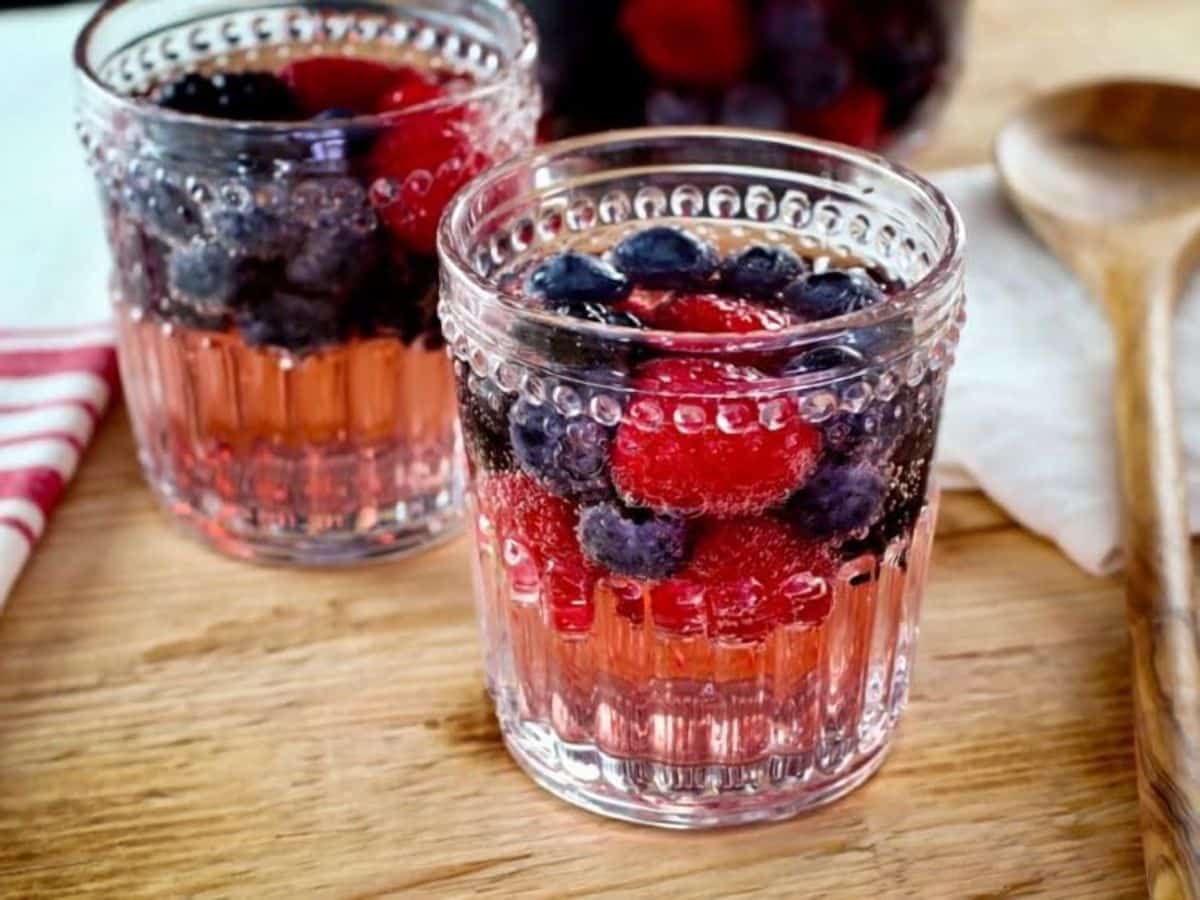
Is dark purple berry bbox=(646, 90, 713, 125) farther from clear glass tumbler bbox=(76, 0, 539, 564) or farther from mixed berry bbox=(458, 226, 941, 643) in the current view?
mixed berry bbox=(458, 226, 941, 643)

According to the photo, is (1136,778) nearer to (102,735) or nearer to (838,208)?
(838,208)

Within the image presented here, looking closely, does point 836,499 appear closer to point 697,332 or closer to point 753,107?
point 697,332

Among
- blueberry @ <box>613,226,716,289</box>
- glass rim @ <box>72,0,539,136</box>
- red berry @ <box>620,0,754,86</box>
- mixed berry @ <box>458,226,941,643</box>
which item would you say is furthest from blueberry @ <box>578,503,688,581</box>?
red berry @ <box>620,0,754,86</box>

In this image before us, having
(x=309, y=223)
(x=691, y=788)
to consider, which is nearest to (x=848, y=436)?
(x=691, y=788)

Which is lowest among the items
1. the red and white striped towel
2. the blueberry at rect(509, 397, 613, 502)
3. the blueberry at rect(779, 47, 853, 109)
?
the red and white striped towel

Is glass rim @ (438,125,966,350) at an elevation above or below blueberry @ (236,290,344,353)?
above

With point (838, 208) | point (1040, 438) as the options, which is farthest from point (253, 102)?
point (1040, 438)
